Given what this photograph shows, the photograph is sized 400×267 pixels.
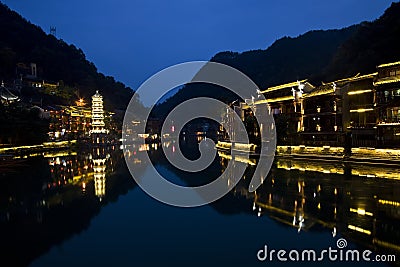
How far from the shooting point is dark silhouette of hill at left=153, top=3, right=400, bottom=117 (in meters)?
42.9

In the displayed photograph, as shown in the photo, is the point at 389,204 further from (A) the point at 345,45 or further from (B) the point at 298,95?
(A) the point at 345,45

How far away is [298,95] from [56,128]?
133 ft

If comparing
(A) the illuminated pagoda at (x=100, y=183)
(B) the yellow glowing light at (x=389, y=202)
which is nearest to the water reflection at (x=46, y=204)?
(A) the illuminated pagoda at (x=100, y=183)

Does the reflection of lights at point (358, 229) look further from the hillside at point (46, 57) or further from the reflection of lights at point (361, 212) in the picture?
the hillside at point (46, 57)

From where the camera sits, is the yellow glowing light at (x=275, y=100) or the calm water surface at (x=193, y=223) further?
the yellow glowing light at (x=275, y=100)

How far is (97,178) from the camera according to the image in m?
20.0

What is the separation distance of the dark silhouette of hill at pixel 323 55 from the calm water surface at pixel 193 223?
31.1 m

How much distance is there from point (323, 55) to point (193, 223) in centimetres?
7441

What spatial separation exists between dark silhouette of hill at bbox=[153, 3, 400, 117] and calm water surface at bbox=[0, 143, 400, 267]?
31.1 m

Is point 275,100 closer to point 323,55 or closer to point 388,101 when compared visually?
point 388,101

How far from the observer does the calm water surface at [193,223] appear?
25.5 feet

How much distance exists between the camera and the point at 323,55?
7650cm

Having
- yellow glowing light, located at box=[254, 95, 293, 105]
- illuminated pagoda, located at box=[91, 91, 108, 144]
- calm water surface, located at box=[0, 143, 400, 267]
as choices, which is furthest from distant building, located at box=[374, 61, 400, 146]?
illuminated pagoda, located at box=[91, 91, 108, 144]

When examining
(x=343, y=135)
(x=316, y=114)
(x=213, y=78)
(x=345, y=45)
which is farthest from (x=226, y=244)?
(x=213, y=78)
